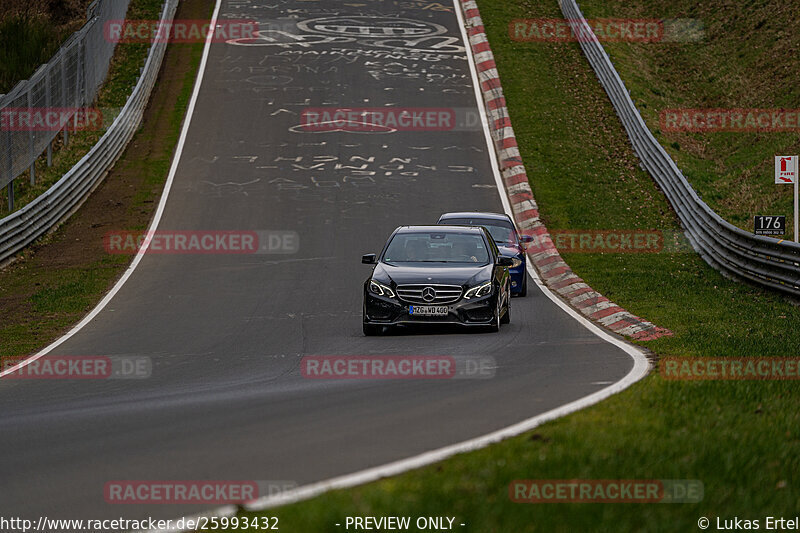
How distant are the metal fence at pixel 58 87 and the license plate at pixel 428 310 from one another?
13.9 metres

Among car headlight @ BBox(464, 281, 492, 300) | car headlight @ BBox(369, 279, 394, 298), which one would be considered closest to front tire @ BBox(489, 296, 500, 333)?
car headlight @ BBox(464, 281, 492, 300)

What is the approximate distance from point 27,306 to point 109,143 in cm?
1405

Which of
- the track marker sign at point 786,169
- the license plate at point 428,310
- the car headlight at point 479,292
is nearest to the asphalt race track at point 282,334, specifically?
the license plate at point 428,310

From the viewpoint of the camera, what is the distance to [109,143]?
106ft

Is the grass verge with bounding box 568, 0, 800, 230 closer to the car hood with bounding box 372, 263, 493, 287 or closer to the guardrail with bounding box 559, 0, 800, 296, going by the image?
the guardrail with bounding box 559, 0, 800, 296

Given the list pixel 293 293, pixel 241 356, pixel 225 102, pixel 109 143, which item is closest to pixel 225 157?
pixel 109 143

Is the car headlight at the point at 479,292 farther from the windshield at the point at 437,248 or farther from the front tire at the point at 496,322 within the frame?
the windshield at the point at 437,248

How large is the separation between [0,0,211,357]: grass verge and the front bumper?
4873mm

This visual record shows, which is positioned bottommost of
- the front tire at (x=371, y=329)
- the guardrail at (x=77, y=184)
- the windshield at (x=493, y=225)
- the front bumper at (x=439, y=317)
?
the front tire at (x=371, y=329)

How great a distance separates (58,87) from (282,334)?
18.8 m

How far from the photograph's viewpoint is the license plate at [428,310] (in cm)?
1478

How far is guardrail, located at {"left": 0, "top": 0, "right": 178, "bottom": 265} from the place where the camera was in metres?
23.5

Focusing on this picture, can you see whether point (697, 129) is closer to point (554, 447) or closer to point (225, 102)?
point (225, 102)

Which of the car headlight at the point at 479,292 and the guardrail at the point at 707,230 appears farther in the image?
the guardrail at the point at 707,230
